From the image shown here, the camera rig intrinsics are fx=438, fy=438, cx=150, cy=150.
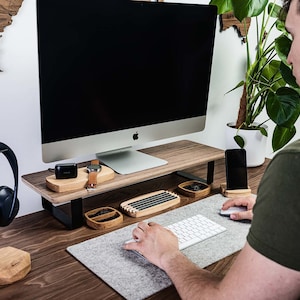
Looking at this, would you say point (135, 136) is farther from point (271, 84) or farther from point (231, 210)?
point (271, 84)

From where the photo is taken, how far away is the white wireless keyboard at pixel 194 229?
1168 millimetres

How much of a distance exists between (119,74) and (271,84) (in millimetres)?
731

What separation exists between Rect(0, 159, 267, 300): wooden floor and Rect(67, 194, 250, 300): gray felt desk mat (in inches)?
0.7

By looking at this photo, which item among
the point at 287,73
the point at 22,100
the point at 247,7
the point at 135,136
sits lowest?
the point at 135,136

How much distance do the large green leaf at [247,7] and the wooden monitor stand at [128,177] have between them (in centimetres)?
51

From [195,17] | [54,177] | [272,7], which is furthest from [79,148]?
[272,7]

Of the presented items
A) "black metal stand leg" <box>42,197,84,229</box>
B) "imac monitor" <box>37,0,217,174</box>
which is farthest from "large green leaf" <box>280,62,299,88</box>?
"black metal stand leg" <box>42,197,84,229</box>

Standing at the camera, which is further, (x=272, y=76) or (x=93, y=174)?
(x=272, y=76)

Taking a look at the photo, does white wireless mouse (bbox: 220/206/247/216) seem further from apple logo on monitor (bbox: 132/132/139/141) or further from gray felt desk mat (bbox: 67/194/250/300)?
apple logo on monitor (bbox: 132/132/139/141)

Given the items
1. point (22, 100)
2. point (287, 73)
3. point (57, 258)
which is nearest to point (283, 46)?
point (287, 73)

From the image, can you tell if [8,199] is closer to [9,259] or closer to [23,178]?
[9,259]

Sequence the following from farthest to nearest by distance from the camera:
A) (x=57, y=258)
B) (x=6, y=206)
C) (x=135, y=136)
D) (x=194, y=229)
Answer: (x=135, y=136) → (x=194, y=229) → (x=57, y=258) → (x=6, y=206)

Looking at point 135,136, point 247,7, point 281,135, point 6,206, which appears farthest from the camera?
point 281,135

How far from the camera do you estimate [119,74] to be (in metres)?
1.33
